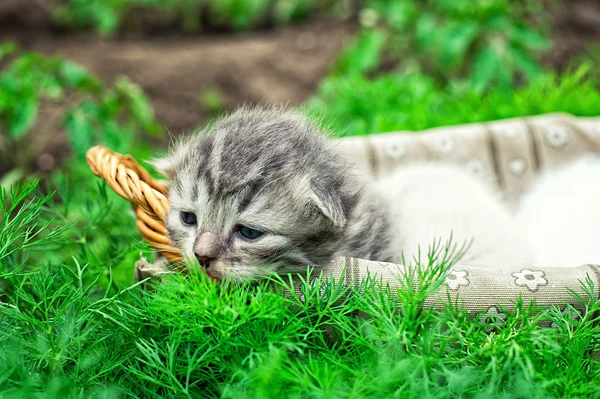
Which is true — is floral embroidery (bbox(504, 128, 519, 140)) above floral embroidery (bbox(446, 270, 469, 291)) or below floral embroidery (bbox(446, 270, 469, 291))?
above

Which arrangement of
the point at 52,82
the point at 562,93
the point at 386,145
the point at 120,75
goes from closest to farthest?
the point at 386,145 < the point at 52,82 < the point at 562,93 < the point at 120,75

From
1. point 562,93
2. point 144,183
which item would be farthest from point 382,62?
point 144,183

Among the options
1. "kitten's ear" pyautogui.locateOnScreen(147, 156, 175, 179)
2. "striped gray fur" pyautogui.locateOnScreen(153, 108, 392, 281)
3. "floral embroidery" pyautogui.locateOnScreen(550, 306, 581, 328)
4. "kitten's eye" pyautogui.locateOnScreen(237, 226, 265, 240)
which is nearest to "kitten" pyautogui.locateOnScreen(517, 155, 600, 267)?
"floral embroidery" pyautogui.locateOnScreen(550, 306, 581, 328)

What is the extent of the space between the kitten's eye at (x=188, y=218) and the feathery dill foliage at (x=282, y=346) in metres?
0.26

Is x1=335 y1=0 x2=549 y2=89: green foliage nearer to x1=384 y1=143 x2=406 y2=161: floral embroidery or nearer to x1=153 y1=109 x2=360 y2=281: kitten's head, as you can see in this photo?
x1=384 y1=143 x2=406 y2=161: floral embroidery

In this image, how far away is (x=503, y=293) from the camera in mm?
2121

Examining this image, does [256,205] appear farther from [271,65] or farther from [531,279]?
[271,65]

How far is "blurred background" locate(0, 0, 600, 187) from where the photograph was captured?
13.4ft

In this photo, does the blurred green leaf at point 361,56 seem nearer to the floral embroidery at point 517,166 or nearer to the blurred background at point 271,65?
the blurred background at point 271,65

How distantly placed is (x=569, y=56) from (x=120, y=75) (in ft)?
15.0

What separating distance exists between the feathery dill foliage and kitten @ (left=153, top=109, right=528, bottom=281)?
0.41ft

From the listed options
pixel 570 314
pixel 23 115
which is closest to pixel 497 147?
pixel 570 314

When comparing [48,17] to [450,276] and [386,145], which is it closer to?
[386,145]

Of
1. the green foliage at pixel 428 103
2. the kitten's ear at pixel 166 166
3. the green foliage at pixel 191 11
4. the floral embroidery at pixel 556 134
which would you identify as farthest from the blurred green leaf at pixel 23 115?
the green foliage at pixel 191 11
